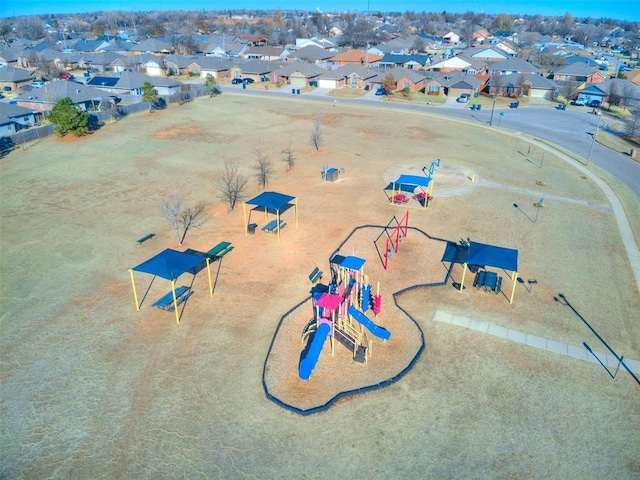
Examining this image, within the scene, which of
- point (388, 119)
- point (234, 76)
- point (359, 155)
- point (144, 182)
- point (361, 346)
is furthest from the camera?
point (234, 76)

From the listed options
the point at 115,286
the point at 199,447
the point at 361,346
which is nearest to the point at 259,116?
the point at 115,286

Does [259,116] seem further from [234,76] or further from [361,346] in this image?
[361,346]

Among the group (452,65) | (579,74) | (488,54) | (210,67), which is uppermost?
(488,54)

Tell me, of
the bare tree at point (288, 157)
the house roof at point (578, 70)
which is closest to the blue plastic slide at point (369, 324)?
the bare tree at point (288, 157)

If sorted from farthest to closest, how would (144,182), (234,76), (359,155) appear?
(234,76) → (359,155) → (144,182)

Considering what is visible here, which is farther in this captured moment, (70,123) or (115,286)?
(70,123)

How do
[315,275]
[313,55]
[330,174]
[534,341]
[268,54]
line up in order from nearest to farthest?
[534,341] → [315,275] → [330,174] → [313,55] → [268,54]

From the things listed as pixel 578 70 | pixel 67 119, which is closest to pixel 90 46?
pixel 67 119

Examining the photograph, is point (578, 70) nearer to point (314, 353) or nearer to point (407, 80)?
point (407, 80)
